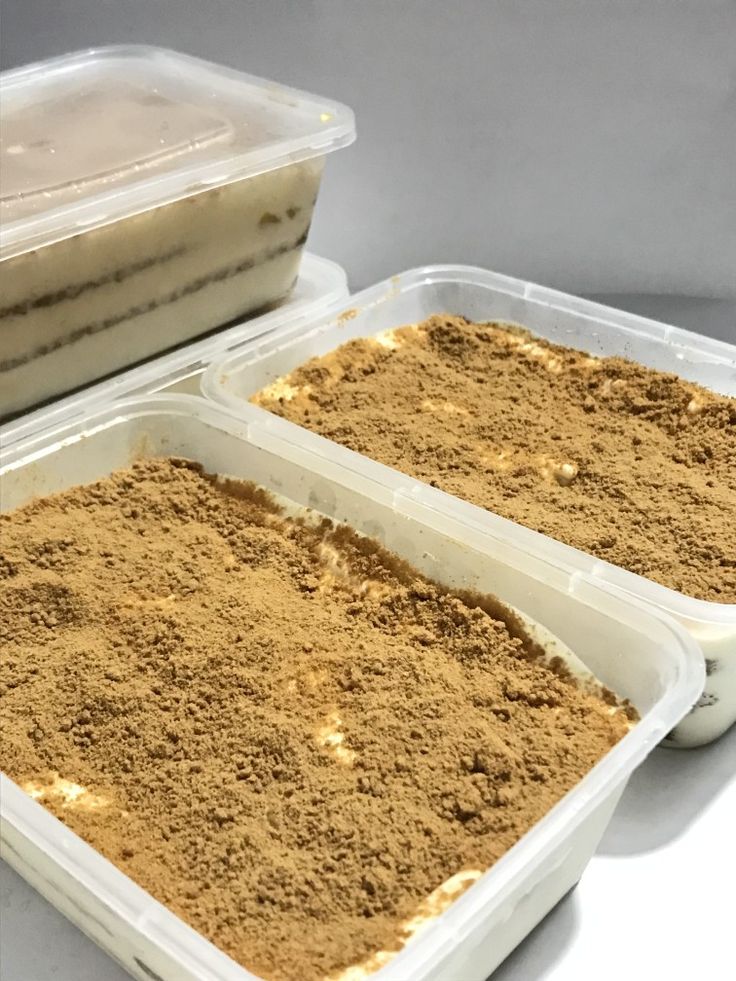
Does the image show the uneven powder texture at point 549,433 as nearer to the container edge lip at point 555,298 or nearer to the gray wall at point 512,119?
the container edge lip at point 555,298

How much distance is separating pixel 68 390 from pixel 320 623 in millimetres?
472

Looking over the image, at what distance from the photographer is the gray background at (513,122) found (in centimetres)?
141

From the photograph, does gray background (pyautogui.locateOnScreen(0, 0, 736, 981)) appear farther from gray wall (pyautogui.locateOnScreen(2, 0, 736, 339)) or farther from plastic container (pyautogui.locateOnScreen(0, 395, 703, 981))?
plastic container (pyautogui.locateOnScreen(0, 395, 703, 981))

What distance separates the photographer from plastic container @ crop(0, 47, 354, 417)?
112 cm

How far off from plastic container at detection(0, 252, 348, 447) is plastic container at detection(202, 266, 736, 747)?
3 centimetres

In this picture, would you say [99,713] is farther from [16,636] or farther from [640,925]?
[640,925]

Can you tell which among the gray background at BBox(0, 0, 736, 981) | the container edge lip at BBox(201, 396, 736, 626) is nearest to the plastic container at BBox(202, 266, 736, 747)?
the container edge lip at BBox(201, 396, 736, 626)

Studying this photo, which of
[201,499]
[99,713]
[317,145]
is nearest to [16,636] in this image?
[99,713]

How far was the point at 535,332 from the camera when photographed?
1.43 meters

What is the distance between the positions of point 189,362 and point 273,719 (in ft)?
1.90

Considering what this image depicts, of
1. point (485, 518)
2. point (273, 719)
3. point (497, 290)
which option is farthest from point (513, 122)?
point (273, 719)

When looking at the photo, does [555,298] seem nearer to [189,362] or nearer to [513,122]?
[513,122]

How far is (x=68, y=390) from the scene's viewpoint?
1.21 metres

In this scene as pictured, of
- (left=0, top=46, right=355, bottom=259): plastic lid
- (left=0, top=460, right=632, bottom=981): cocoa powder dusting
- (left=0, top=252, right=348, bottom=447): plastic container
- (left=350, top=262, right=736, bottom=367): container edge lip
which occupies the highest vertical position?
(left=0, top=46, right=355, bottom=259): plastic lid
